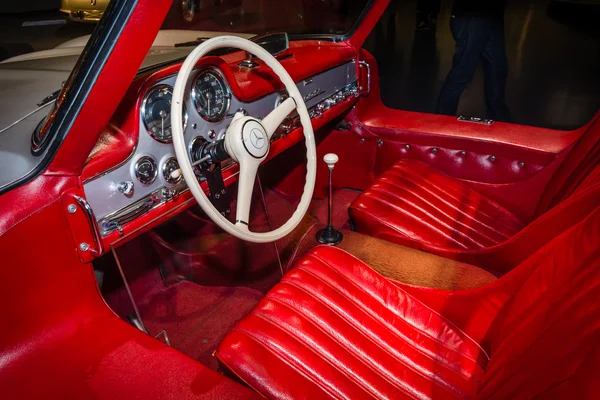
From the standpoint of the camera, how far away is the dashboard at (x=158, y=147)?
1094 millimetres

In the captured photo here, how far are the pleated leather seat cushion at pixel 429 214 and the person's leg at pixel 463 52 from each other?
6.03 feet

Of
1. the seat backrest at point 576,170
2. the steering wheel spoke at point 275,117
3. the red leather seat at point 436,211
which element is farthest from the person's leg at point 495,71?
the steering wheel spoke at point 275,117

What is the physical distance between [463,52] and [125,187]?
10.1 ft

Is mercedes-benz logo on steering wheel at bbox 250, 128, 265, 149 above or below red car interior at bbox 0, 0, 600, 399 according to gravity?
above

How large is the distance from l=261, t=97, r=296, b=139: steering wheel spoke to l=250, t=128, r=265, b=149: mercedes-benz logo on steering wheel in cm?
8

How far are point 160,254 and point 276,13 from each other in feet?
4.53

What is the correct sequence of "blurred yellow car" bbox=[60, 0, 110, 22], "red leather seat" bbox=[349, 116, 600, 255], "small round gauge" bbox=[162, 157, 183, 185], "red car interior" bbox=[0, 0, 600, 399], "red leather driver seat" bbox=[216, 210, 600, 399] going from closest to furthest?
1. "red leather driver seat" bbox=[216, 210, 600, 399]
2. "red car interior" bbox=[0, 0, 600, 399]
3. "small round gauge" bbox=[162, 157, 183, 185]
4. "red leather seat" bbox=[349, 116, 600, 255]
5. "blurred yellow car" bbox=[60, 0, 110, 22]

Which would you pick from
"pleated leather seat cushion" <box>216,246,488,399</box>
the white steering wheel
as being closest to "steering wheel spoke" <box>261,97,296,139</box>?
the white steering wheel

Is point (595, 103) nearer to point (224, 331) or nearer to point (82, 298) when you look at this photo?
point (224, 331)

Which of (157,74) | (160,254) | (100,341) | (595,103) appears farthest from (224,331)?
(595,103)

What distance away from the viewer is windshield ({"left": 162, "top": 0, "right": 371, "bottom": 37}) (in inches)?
73.7

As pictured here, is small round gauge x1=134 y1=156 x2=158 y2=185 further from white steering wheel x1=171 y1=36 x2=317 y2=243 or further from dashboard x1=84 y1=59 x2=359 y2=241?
white steering wheel x1=171 y1=36 x2=317 y2=243

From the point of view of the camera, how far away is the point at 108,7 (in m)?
0.82

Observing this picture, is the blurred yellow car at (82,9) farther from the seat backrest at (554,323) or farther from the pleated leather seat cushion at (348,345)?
the seat backrest at (554,323)
